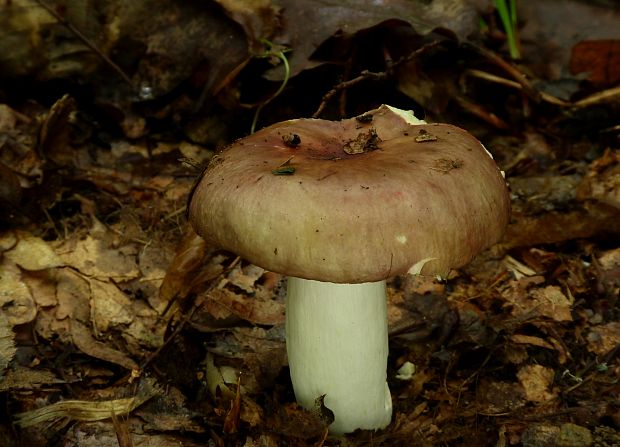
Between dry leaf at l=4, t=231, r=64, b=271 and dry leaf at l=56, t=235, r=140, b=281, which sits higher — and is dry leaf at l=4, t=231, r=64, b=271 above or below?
above

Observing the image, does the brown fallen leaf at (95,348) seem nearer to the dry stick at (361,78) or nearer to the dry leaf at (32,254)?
the dry leaf at (32,254)

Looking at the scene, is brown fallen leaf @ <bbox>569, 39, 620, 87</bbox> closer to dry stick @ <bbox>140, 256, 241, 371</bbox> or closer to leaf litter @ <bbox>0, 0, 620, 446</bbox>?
leaf litter @ <bbox>0, 0, 620, 446</bbox>

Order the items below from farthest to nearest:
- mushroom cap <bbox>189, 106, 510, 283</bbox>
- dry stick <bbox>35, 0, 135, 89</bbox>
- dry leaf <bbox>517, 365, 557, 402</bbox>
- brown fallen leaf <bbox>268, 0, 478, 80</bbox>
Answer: dry stick <bbox>35, 0, 135, 89</bbox> < brown fallen leaf <bbox>268, 0, 478, 80</bbox> < dry leaf <bbox>517, 365, 557, 402</bbox> < mushroom cap <bbox>189, 106, 510, 283</bbox>

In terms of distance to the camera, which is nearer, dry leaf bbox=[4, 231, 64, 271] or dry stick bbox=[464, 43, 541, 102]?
dry leaf bbox=[4, 231, 64, 271]

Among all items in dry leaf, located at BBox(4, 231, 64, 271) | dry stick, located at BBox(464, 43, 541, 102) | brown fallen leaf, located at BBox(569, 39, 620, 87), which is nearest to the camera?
dry leaf, located at BBox(4, 231, 64, 271)

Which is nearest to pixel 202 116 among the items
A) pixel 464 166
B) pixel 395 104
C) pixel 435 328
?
pixel 395 104

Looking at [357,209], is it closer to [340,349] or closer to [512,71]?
[340,349]

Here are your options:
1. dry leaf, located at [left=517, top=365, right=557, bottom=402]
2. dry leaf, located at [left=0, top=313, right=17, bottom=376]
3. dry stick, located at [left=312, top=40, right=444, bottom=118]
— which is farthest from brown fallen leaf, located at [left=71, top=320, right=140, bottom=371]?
dry leaf, located at [left=517, top=365, right=557, bottom=402]

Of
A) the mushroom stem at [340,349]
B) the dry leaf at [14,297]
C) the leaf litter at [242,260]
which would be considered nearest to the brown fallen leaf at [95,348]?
the leaf litter at [242,260]

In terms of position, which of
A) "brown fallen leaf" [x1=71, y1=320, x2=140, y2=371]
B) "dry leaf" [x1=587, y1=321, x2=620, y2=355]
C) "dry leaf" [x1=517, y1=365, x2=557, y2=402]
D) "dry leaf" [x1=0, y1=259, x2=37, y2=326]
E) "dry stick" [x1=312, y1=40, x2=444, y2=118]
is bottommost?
"dry leaf" [x1=517, y1=365, x2=557, y2=402]
